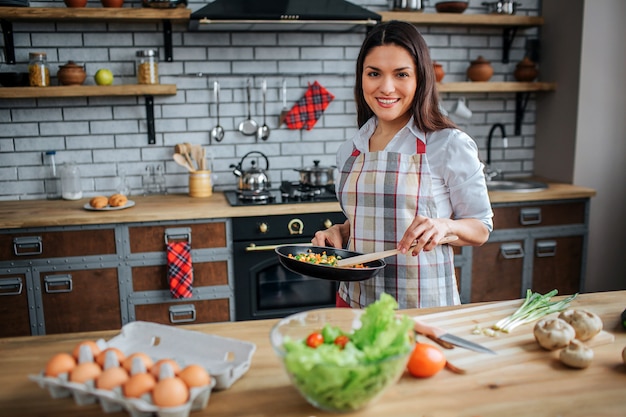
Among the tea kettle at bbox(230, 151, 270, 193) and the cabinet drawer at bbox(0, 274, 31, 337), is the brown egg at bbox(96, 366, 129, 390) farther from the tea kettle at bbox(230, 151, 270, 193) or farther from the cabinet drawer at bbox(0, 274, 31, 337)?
the tea kettle at bbox(230, 151, 270, 193)

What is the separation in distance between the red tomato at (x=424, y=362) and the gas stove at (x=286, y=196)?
2.12m

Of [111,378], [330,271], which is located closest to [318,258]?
[330,271]

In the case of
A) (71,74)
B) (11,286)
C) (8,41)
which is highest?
(8,41)

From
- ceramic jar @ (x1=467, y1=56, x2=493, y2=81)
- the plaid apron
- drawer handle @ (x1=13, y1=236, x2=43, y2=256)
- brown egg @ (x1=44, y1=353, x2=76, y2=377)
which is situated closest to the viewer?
brown egg @ (x1=44, y1=353, x2=76, y2=377)

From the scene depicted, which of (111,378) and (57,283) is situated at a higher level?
(111,378)

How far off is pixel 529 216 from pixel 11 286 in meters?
3.08

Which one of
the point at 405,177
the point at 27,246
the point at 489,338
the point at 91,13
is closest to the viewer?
the point at 489,338

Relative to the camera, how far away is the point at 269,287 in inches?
135

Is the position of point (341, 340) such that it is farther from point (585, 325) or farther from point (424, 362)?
point (585, 325)

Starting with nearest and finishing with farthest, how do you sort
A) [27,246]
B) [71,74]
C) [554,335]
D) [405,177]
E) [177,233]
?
[554,335]
[405,177]
[27,246]
[177,233]
[71,74]

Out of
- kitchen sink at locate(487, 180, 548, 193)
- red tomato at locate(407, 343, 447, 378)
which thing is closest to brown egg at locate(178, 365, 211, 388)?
red tomato at locate(407, 343, 447, 378)

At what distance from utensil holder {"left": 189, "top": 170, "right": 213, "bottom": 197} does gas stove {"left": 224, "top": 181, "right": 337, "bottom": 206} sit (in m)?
0.14

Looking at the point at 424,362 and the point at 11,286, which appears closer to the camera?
the point at 424,362

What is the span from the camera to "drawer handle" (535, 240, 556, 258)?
3.71 metres
